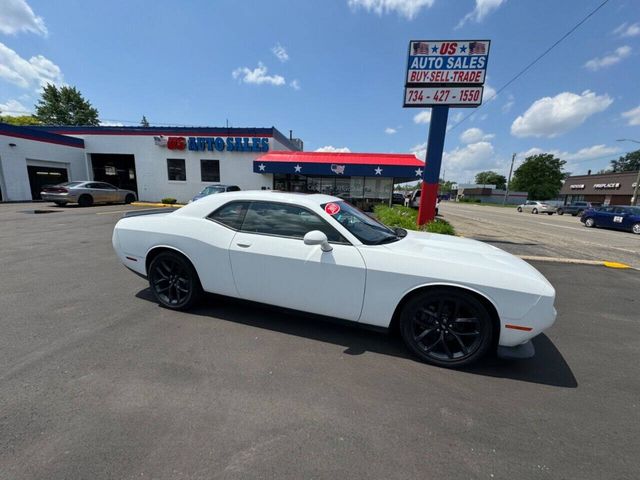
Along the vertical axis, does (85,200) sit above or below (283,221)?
below

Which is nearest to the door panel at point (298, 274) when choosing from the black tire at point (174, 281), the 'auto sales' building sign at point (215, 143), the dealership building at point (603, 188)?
the black tire at point (174, 281)

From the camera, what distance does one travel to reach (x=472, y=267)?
2.41 metres

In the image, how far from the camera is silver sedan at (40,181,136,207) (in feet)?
46.8

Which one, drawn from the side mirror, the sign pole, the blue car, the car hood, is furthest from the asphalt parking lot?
the blue car

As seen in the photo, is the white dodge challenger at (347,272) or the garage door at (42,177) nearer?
the white dodge challenger at (347,272)

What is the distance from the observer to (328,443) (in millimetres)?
1769

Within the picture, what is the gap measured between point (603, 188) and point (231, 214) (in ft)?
207

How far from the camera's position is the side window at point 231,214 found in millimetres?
3193

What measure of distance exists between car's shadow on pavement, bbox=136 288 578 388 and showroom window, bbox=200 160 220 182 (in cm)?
1644

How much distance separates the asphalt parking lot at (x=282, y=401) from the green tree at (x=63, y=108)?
6170cm

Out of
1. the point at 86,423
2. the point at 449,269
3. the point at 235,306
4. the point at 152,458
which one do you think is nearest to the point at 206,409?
the point at 152,458

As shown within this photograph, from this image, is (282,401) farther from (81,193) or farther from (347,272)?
(81,193)

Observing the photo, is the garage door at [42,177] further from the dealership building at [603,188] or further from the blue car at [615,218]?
the dealership building at [603,188]

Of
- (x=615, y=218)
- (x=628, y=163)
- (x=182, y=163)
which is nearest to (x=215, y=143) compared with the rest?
(x=182, y=163)
